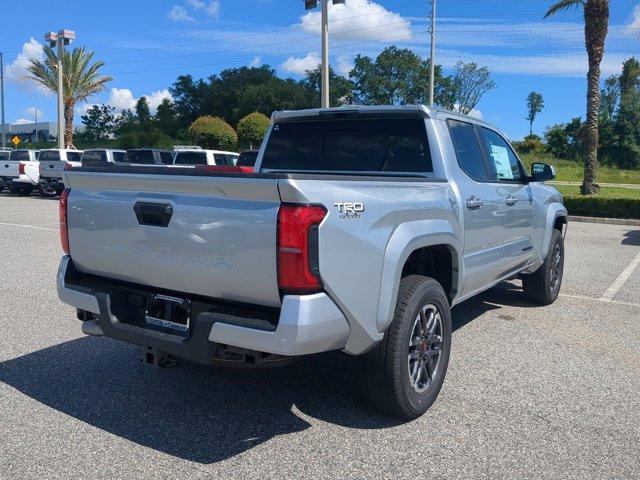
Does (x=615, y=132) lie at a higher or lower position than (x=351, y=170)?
higher

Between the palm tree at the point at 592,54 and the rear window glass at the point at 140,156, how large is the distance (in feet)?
48.1

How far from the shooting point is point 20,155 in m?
→ 25.1

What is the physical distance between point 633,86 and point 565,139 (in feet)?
51.6

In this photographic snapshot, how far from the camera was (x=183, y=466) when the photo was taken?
3191mm

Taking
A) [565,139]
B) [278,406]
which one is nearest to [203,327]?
[278,406]

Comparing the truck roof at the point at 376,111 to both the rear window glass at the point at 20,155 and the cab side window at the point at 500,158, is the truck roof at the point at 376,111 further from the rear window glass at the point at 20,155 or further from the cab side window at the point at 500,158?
the rear window glass at the point at 20,155

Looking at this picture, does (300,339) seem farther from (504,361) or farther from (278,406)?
(504,361)

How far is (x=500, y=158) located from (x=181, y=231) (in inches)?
140

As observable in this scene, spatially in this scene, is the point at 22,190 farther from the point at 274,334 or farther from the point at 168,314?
the point at 274,334

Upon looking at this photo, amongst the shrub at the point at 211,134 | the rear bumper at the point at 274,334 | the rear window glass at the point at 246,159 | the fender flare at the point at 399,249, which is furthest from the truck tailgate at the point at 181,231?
the shrub at the point at 211,134

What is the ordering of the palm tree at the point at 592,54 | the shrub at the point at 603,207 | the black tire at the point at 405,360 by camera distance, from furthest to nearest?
the palm tree at the point at 592,54 → the shrub at the point at 603,207 → the black tire at the point at 405,360

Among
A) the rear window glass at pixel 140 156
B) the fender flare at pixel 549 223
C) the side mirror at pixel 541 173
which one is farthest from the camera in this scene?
the rear window glass at pixel 140 156

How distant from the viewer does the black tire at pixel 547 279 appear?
6703 mm

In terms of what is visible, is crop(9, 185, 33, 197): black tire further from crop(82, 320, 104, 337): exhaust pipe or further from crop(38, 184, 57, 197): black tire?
crop(82, 320, 104, 337): exhaust pipe
